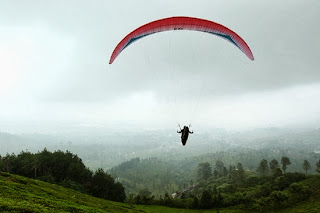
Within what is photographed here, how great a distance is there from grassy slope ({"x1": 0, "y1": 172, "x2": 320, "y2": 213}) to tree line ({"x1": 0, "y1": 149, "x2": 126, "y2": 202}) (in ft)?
38.9

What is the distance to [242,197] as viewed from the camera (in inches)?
2648

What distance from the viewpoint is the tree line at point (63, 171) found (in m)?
59.2

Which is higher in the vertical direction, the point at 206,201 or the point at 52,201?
the point at 52,201

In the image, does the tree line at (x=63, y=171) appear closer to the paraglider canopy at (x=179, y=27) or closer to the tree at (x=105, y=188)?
the tree at (x=105, y=188)

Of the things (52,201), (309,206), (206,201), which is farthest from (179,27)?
(206,201)

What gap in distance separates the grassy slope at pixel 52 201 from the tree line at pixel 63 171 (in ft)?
38.9

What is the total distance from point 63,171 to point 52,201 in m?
51.3

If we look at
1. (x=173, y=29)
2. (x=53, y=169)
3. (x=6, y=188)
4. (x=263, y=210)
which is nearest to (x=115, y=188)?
(x=53, y=169)

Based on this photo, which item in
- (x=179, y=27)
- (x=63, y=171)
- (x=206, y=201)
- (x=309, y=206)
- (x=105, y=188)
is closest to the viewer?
(x=179, y=27)

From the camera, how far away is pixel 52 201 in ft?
69.3

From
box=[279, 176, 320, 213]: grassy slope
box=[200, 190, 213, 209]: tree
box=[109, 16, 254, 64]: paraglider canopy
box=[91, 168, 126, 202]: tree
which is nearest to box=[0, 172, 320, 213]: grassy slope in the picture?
box=[279, 176, 320, 213]: grassy slope

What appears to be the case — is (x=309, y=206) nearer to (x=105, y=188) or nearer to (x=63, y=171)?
(x=105, y=188)

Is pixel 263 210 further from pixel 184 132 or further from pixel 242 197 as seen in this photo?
pixel 184 132

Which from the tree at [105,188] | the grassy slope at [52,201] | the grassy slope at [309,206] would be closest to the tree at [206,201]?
the grassy slope at [52,201]
